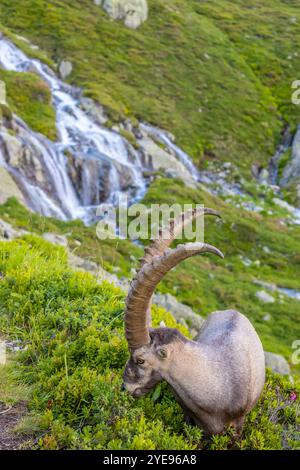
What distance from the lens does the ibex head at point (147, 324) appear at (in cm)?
566

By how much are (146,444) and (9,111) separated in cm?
Answer: 3523

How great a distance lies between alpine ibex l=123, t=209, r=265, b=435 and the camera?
5.90m

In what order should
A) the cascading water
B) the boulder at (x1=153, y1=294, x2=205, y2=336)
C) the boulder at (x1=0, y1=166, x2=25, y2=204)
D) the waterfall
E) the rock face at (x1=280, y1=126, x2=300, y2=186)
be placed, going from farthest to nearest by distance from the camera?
1. the rock face at (x1=280, y1=126, x2=300, y2=186)
2. the waterfall
3. the cascading water
4. the boulder at (x1=0, y1=166, x2=25, y2=204)
5. the boulder at (x1=153, y1=294, x2=205, y2=336)

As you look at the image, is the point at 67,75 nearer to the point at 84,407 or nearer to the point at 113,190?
the point at 113,190

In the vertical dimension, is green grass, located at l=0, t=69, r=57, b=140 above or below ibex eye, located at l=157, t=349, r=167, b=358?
below

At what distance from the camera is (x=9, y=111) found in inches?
1439

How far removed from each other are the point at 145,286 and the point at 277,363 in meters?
18.5

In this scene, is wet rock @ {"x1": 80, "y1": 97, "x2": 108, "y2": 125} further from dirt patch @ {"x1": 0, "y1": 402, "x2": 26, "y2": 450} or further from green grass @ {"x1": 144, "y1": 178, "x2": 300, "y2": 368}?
dirt patch @ {"x1": 0, "y1": 402, "x2": 26, "y2": 450}

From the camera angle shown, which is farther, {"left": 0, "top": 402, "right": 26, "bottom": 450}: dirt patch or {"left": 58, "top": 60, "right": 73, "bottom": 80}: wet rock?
{"left": 58, "top": 60, "right": 73, "bottom": 80}: wet rock

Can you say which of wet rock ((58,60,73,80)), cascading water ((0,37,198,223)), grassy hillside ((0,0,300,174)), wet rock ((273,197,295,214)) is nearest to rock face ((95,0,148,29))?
grassy hillside ((0,0,300,174))

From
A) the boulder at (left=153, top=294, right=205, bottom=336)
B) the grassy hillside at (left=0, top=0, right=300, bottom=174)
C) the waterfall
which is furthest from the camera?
the grassy hillside at (left=0, top=0, right=300, bottom=174)

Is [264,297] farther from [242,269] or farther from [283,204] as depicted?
[283,204]

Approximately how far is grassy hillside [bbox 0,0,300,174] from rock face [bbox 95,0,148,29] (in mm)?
1405

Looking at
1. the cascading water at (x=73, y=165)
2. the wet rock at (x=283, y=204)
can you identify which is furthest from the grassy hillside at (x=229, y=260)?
the wet rock at (x=283, y=204)
